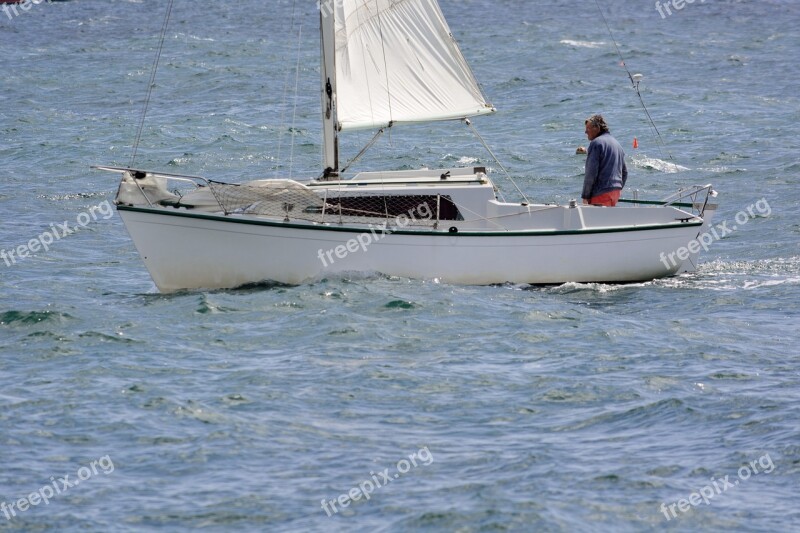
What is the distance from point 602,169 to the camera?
19547mm

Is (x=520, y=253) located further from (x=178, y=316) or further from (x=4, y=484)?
(x=4, y=484)

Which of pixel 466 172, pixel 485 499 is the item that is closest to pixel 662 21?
pixel 466 172

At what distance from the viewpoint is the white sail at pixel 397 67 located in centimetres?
1942

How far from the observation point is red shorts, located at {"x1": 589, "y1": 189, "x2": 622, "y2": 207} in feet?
64.1

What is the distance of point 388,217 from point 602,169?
3392mm

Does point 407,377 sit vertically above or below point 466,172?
below

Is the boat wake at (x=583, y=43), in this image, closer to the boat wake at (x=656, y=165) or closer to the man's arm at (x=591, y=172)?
the boat wake at (x=656, y=165)

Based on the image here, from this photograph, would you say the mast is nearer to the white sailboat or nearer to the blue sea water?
the white sailboat

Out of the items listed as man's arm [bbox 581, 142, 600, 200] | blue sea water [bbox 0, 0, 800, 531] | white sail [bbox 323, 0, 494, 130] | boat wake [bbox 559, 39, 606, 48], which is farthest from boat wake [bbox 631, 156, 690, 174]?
boat wake [bbox 559, 39, 606, 48]

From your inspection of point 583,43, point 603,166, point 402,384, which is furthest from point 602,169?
point 583,43

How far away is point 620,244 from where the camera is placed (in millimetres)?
18984

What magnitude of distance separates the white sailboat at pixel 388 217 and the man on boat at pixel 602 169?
583mm

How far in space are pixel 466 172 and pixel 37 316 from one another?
21.6 feet

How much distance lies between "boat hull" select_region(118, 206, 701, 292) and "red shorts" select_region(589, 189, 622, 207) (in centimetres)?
79
